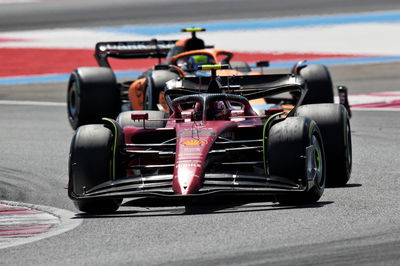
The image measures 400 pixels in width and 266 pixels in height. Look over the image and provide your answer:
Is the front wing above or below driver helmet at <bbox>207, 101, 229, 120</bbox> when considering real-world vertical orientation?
below

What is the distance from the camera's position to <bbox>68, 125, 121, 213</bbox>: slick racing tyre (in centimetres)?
1012

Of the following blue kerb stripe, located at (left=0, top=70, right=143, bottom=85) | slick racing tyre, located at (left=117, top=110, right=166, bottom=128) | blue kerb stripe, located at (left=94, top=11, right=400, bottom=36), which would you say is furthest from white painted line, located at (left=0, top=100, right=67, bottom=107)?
blue kerb stripe, located at (left=94, top=11, right=400, bottom=36)

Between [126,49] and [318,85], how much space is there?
14.6ft

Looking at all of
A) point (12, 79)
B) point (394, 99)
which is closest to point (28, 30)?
point (12, 79)

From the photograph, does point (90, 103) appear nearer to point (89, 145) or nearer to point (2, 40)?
point (89, 145)

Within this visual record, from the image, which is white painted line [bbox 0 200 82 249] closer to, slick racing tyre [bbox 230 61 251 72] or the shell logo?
the shell logo

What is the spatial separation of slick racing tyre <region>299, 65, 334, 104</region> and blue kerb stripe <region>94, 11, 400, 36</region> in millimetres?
21564

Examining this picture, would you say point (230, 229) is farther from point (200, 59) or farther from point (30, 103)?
point (30, 103)

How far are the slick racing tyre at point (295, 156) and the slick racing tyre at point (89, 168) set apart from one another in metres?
1.54

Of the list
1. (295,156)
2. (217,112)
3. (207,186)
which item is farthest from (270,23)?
(207,186)

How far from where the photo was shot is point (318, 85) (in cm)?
1661

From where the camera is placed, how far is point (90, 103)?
17859mm

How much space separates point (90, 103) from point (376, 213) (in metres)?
9.29

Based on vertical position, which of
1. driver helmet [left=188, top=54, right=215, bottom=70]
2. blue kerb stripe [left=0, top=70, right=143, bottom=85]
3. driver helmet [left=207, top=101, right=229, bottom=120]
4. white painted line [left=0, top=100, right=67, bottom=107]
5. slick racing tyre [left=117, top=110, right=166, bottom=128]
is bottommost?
white painted line [left=0, top=100, right=67, bottom=107]
